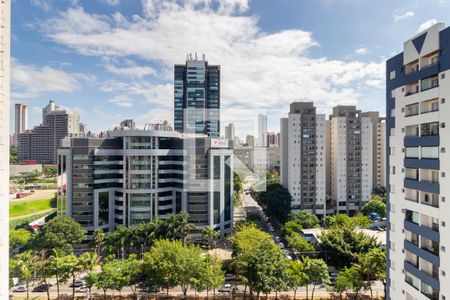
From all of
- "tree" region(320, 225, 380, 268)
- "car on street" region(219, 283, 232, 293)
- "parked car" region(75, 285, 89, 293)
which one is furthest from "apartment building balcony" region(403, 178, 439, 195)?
"parked car" region(75, 285, 89, 293)

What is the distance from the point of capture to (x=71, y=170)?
2330 centimetres

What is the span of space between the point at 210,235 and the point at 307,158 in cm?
1813

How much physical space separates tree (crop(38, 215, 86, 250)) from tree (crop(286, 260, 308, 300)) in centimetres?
1658

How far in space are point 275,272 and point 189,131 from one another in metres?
18.5

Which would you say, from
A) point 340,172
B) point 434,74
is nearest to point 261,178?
point 340,172

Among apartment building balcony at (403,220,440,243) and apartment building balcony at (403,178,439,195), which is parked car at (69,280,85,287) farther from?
apartment building balcony at (403,178,439,195)

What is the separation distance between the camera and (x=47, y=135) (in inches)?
2594

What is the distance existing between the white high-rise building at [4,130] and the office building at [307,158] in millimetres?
30189

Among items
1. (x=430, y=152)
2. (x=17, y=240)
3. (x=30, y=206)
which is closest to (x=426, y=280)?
(x=430, y=152)

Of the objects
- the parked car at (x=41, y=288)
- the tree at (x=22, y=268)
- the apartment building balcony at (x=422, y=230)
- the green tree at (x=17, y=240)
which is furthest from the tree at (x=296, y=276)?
the green tree at (x=17, y=240)

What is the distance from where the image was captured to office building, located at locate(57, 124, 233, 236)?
23359mm

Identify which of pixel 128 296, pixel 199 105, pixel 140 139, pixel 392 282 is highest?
pixel 199 105

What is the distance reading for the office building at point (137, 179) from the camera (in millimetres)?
23359

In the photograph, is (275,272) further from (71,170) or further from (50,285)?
(71,170)
